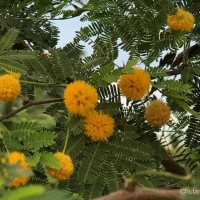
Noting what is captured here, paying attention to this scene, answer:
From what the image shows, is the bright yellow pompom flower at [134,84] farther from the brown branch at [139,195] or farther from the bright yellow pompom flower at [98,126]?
the brown branch at [139,195]

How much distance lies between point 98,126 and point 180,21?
25 cm

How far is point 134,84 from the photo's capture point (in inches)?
32.5

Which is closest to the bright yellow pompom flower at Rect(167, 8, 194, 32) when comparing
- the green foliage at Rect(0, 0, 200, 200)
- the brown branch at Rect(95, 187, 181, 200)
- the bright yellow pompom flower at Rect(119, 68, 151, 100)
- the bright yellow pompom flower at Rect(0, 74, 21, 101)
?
the green foliage at Rect(0, 0, 200, 200)

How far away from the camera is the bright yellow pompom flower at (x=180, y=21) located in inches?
35.8

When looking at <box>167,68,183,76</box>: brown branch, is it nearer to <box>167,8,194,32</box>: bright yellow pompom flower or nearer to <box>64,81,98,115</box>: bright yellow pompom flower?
<box>167,8,194,32</box>: bright yellow pompom flower

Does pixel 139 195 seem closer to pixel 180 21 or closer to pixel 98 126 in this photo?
pixel 98 126

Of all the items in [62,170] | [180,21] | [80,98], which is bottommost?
[62,170]

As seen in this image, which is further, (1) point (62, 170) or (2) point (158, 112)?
(2) point (158, 112)

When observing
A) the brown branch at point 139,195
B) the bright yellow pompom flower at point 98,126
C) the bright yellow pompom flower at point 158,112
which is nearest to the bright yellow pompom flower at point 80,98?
the bright yellow pompom flower at point 98,126

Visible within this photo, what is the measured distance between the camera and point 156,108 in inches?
36.6

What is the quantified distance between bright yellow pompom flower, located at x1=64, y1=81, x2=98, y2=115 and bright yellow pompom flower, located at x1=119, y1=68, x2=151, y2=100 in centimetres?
5

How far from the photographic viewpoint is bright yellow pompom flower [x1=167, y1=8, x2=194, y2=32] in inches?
35.8

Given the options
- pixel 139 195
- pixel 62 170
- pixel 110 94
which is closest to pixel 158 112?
pixel 110 94

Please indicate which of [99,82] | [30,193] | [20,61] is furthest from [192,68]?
[30,193]
